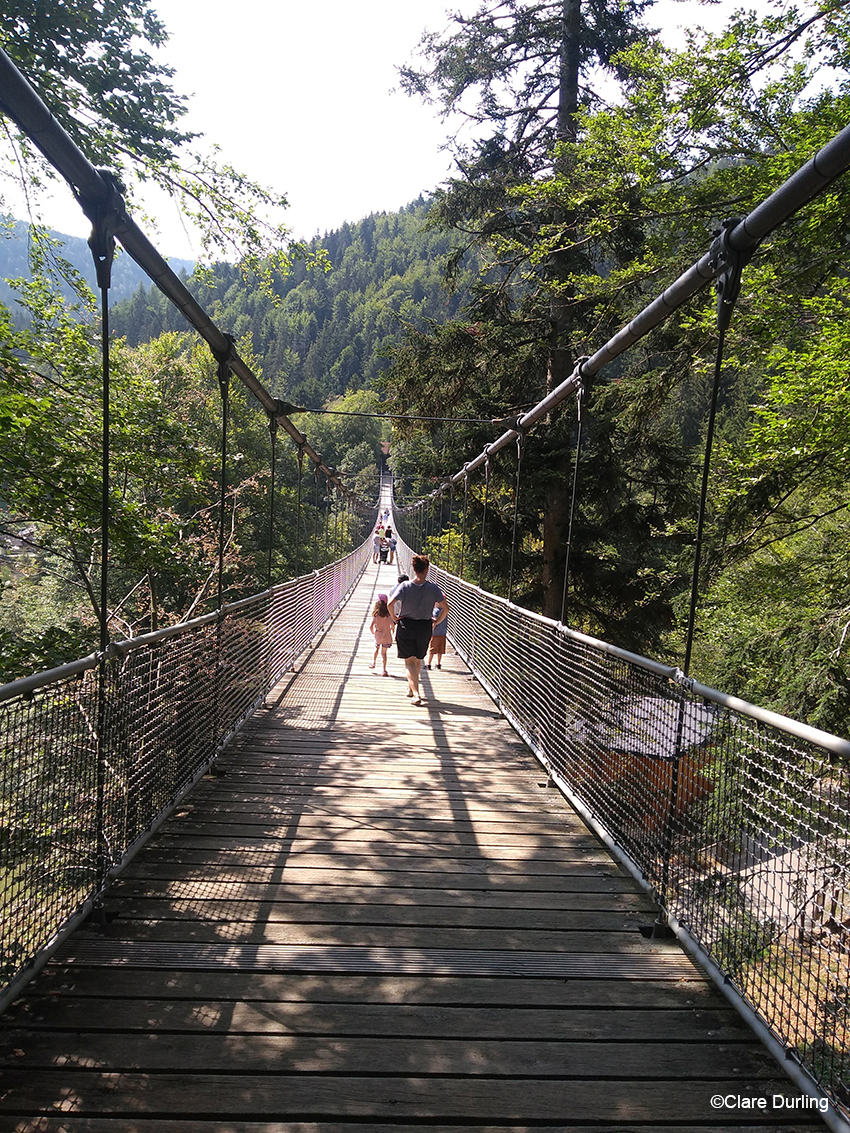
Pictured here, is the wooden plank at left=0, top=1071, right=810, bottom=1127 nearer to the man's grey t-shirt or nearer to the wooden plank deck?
the wooden plank deck

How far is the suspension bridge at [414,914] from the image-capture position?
1.61 metres

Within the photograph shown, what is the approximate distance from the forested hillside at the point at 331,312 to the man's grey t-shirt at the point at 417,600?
69.5 meters

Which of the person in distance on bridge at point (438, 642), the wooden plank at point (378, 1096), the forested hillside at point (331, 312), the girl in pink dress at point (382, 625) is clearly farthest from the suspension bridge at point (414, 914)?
the forested hillside at point (331, 312)

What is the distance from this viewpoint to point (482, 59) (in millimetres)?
10773

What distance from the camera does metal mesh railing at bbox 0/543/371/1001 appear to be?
1891 millimetres

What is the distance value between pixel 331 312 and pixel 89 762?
108216 mm

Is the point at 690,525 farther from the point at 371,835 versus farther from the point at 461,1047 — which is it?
the point at 461,1047

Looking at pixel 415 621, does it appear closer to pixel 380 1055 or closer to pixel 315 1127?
pixel 380 1055

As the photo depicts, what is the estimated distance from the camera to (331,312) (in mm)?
104812

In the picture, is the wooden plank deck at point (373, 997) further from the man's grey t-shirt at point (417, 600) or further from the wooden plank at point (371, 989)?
the man's grey t-shirt at point (417, 600)

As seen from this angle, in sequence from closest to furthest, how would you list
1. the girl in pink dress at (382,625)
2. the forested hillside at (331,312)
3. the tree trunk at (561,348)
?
the girl in pink dress at (382,625), the tree trunk at (561,348), the forested hillside at (331,312)

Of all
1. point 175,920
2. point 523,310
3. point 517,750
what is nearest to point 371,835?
point 175,920

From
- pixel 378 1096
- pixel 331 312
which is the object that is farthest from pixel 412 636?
pixel 331 312

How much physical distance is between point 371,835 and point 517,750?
166 cm
